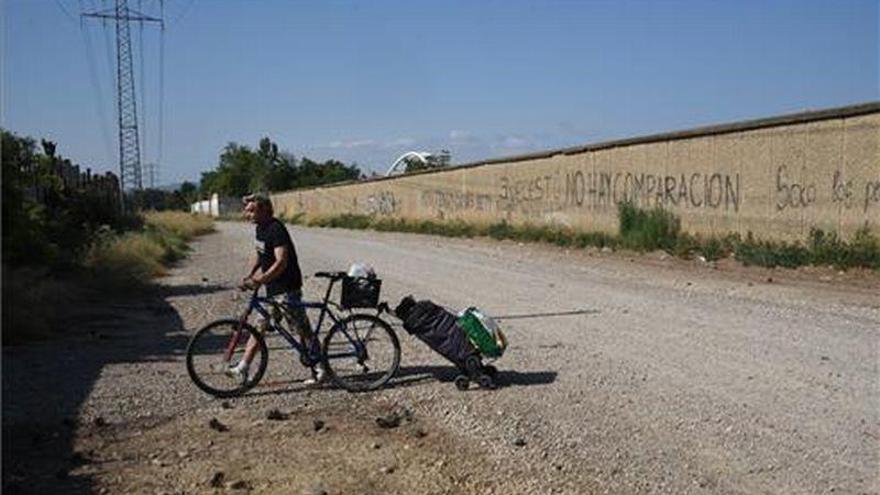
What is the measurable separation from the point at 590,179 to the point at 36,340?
20.0 m

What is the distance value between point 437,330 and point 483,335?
0.41 metres

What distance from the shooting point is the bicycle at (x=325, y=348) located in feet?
30.3

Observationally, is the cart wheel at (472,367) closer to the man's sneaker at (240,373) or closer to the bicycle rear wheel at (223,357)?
the bicycle rear wheel at (223,357)

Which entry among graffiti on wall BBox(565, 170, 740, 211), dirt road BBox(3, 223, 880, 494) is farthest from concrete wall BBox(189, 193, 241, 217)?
dirt road BBox(3, 223, 880, 494)

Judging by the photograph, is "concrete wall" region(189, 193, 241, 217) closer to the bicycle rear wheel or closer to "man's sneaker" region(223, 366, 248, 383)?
the bicycle rear wheel

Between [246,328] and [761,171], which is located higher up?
[761,171]

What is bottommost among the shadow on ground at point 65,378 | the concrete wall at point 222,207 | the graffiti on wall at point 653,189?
the concrete wall at point 222,207

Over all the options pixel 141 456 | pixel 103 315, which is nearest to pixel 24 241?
pixel 103 315

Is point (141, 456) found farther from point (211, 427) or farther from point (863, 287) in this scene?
point (863, 287)

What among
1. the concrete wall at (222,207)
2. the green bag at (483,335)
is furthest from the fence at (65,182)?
the concrete wall at (222,207)

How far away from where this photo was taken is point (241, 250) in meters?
33.3

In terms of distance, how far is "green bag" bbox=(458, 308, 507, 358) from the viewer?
9.14 m

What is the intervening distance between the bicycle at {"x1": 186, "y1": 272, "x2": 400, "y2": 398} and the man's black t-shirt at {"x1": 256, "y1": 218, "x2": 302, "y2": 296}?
148 mm

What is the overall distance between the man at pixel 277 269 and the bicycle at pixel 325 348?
7 centimetres
